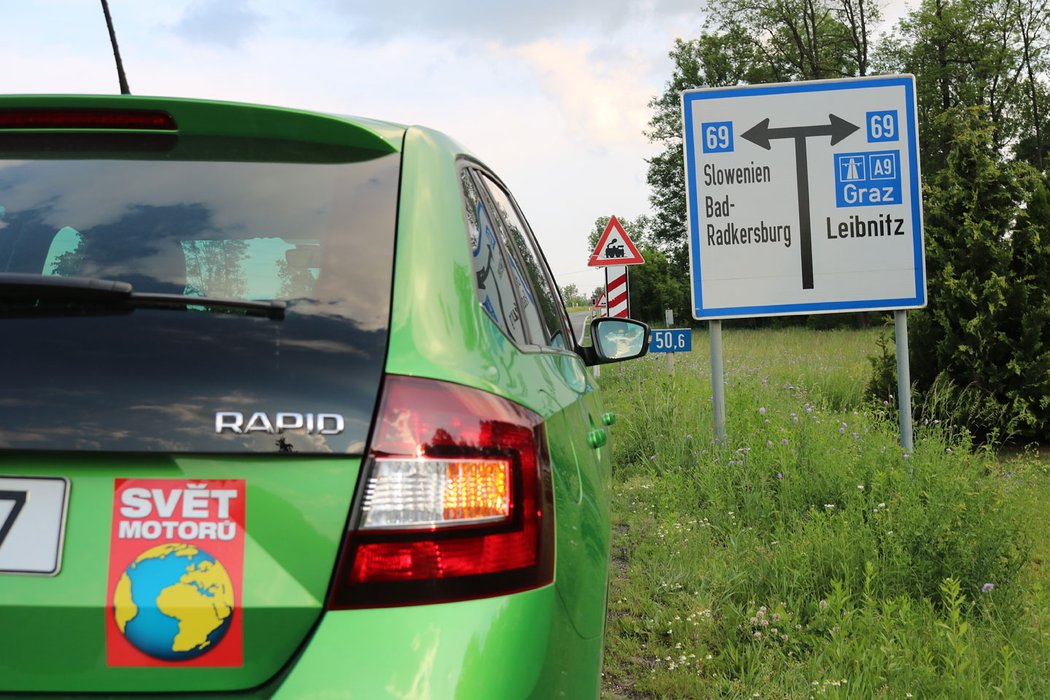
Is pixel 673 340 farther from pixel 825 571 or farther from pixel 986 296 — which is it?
pixel 825 571

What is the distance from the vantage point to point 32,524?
4.27 feet

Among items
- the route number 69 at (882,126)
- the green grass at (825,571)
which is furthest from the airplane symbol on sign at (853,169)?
the green grass at (825,571)

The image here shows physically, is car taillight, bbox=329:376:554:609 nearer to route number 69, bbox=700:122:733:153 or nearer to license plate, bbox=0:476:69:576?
license plate, bbox=0:476:69:576

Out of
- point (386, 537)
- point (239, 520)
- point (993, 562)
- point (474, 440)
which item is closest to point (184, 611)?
point (239, 520)

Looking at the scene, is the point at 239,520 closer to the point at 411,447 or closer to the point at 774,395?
the point at 411,447

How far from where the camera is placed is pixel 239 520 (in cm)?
131

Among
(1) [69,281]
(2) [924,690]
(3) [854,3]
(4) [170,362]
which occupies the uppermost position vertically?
(3) [854,3]

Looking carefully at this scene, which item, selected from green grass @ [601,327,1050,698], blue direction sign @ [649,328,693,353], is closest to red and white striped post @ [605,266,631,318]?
blue direction sign @ [649,328,693,353]

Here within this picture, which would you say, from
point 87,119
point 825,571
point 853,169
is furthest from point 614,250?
point 87,119

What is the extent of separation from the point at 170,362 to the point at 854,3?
149 ft

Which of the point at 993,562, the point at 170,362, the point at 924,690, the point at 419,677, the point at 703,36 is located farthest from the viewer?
the point at 703,36

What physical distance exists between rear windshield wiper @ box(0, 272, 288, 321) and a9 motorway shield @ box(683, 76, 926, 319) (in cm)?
560

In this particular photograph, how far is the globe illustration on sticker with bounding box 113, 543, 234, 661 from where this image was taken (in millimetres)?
1273

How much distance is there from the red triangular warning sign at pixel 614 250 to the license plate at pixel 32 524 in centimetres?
1285
